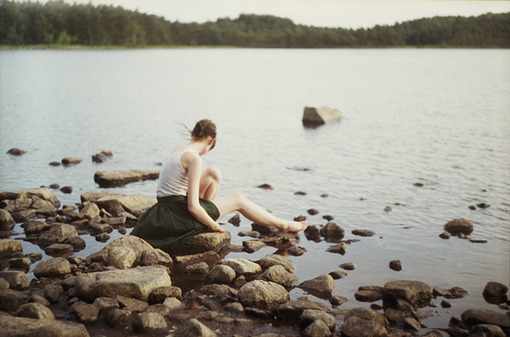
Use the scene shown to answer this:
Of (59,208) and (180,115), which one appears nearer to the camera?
(59,208)

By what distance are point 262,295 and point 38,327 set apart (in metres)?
2.42

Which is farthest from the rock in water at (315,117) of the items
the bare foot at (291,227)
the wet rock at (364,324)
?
the wet rock at (364,324)

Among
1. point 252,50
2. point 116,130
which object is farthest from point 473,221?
point 252,50

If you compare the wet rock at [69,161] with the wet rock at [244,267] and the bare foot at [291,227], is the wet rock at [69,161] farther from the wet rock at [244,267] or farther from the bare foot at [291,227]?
the wet rock at [244,267]

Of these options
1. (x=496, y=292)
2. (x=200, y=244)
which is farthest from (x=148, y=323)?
(x=496, y=292)

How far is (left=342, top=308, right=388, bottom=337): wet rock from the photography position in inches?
225

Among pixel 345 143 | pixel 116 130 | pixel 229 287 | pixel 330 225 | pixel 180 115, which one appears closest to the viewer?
pixel 229 287

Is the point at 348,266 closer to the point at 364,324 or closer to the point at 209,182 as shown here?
the point at 364,324

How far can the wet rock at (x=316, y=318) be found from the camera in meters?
5.88

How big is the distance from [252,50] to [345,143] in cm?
16072

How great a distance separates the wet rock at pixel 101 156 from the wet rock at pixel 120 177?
2746mm

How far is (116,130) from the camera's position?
76.0 feet

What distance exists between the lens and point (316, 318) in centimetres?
589

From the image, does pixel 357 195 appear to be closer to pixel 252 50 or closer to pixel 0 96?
pixel 0 96
